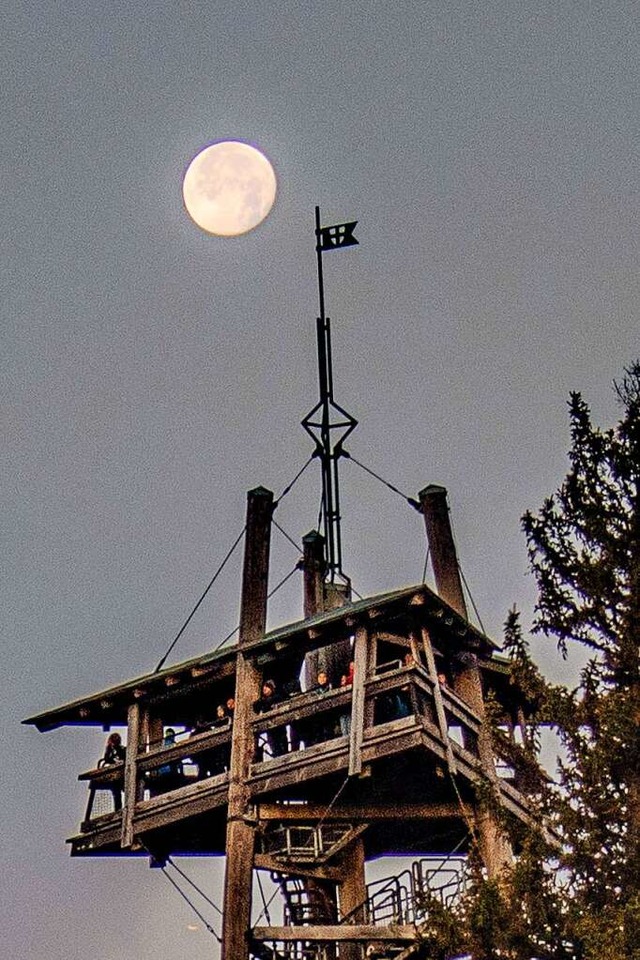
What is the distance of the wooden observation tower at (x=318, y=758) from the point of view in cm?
2139

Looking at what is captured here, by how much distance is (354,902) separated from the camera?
22.8 meters

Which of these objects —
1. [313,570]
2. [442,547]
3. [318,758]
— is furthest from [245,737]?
[313,570]

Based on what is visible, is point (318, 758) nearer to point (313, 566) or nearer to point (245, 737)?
point (245, 737)

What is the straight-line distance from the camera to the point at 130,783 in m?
23.2

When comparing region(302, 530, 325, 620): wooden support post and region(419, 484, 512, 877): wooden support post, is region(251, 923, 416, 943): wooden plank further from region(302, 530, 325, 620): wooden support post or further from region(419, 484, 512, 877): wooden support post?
region(302, 530, 325, 620): wooden support post

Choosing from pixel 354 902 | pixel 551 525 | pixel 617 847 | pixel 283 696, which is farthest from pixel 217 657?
pixel 617 847

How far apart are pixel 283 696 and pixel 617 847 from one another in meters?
9.76

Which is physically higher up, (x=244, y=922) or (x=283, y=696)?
(x=283, y=696)

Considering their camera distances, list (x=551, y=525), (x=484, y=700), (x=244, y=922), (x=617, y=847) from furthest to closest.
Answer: (x=484, y=700), (x=244, y=922), (x=551, y=525), (x=617, y=847)

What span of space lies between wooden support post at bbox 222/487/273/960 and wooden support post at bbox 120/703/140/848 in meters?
1.93

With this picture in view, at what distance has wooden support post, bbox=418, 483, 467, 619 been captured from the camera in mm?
24406

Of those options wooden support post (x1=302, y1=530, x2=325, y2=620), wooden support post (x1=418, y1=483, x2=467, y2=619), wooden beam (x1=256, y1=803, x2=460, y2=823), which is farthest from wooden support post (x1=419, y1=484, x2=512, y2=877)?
wooden support post (x1=302, y1=530, x2=325, y2=620)

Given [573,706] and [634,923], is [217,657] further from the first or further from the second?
[634,923]

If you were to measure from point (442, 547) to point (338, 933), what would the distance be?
7.09 m
